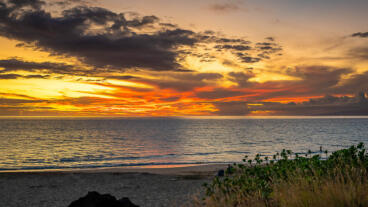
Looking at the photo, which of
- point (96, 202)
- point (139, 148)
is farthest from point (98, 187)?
point (139, 148)

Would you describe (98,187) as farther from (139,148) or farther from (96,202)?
(139,148)

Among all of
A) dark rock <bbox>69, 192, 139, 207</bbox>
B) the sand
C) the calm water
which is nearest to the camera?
dark rock <bbox>69, 192, 139, 207</bbox>

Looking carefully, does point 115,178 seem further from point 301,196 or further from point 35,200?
point 301,196

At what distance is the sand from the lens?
52.9 ft

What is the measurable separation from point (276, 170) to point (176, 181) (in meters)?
13.8

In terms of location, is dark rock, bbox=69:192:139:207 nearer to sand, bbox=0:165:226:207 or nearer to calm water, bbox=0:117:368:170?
sand, bbox=0:165:226:207

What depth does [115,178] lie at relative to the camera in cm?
2342

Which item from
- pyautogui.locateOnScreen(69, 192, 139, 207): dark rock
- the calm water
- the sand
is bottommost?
the calm water

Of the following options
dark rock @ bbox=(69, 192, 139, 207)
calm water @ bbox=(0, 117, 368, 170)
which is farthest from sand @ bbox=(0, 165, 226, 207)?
calm water @ bbox=(0, 117, 368, 170)

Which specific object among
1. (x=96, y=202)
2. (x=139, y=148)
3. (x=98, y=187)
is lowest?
(x=139, y=148)

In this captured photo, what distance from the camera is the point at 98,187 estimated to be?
2016cm

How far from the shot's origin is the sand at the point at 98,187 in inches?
635

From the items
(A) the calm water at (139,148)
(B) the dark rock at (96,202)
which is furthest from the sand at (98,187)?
(A) the calm water at (139,148)

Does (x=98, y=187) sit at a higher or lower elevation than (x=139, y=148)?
higher
